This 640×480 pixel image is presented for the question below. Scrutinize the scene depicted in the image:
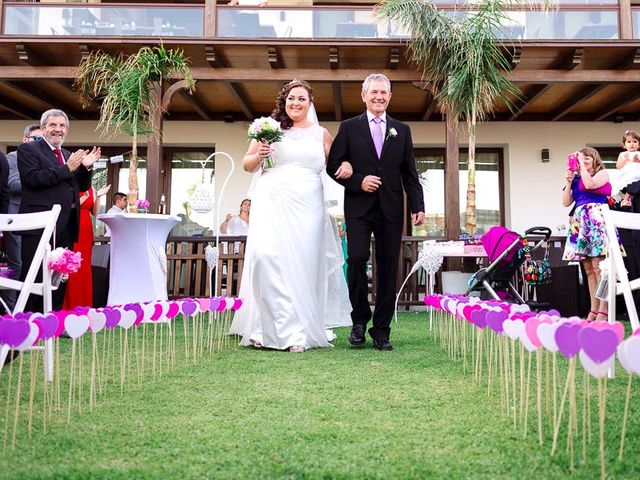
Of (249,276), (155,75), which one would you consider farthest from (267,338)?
(155,75)

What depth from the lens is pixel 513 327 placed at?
82.1 inches

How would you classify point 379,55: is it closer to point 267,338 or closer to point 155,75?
point 155,75

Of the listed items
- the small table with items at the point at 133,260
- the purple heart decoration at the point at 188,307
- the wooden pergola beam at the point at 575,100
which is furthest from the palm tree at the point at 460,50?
the purple heart decoration at the point at 188,307

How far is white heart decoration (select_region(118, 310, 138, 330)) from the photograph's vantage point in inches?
106

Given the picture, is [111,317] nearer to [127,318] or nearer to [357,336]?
[127,318]

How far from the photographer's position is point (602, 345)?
1476 millimetres

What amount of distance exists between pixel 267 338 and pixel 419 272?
212 inches

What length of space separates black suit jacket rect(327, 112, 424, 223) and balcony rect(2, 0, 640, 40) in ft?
15.7

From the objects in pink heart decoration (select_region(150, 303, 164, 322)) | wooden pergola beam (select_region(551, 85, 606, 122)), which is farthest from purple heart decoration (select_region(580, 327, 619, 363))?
wooden pergola beam (select_region(551, 85, 606, 122))

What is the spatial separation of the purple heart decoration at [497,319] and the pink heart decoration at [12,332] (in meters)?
1.57

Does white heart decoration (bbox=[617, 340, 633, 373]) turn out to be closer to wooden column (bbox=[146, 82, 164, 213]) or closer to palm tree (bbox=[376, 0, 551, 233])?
palm tree (bbox=[376, 0, 551, 233])

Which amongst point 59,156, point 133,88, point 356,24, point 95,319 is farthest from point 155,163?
point 95,319

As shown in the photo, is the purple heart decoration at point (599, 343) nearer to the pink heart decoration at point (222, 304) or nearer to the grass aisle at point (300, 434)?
the grass aisle at point (300, 434)

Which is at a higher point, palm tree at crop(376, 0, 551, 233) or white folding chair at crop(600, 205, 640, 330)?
palm tree at crop(376, 0, 551, 233)
